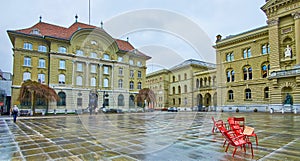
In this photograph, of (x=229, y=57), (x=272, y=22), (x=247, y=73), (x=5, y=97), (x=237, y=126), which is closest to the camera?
(x=237, y=126)

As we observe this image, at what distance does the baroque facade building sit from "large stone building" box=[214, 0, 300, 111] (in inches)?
181

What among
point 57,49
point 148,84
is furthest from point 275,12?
point 57,49

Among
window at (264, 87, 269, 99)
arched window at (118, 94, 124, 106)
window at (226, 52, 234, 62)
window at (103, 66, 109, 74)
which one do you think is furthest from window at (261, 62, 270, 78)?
window at (103, 66, 109, 74)

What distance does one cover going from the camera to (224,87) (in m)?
39.5

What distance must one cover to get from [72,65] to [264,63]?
33.7 meters

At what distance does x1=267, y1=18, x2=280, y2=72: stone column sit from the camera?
29844 millimetres

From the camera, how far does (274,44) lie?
30.3 m

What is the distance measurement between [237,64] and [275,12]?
10.7 meters

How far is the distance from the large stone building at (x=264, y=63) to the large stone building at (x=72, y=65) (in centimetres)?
1788

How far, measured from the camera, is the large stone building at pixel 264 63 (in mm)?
28188

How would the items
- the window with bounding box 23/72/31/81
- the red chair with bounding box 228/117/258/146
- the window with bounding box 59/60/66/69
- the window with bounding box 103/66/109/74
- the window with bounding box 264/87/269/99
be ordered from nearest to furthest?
the red chair with bounding box 228/117/258/146 < the window with bounding box 23/72/31/81 < the window with bounding box 264/87/269/99 < the window with bounding box 59/60/66/69 < the window with bounding box 103/66/109/74

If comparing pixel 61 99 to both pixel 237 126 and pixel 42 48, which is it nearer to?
pixel 42 48

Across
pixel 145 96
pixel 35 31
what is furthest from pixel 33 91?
pixel 145 96

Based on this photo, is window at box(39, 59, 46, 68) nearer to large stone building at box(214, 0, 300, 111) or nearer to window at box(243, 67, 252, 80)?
large stone building at box(214, 0, 300, 111)
